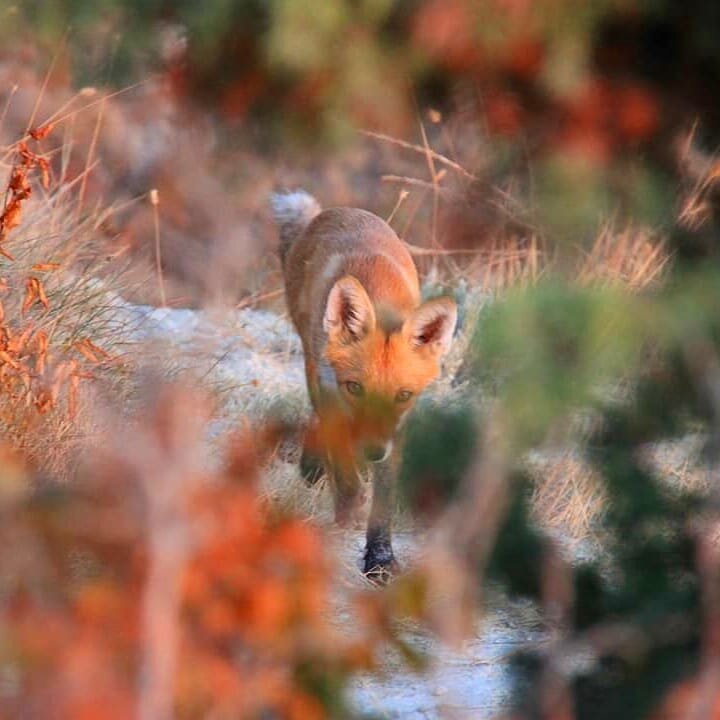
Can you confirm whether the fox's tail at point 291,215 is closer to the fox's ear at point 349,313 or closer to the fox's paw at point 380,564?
the fox's ear at point 349,313

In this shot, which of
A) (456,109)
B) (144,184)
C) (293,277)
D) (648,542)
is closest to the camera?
(456,109)

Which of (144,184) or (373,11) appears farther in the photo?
(144,184)

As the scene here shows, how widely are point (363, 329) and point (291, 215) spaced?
1.58 metres

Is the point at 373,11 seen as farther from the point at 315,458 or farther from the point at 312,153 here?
the point at 315,458

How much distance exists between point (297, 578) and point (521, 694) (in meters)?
0.53

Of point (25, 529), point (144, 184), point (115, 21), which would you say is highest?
point (115, 21)

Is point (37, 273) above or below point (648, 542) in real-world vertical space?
below

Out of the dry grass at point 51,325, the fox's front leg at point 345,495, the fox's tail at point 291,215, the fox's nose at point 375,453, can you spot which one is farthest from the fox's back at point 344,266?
the fox's nose at point 375,453

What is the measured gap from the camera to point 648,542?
293cm

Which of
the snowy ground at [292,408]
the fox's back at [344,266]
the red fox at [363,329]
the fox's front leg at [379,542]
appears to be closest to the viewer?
the snowy ground at [292,408]

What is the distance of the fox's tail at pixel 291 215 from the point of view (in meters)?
8.14

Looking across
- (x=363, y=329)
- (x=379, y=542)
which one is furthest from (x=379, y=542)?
(x=363, y=329)

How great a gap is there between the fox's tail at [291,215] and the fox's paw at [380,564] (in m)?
2.52

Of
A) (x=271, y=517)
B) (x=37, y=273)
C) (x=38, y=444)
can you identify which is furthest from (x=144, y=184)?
(x=271, y=517)
